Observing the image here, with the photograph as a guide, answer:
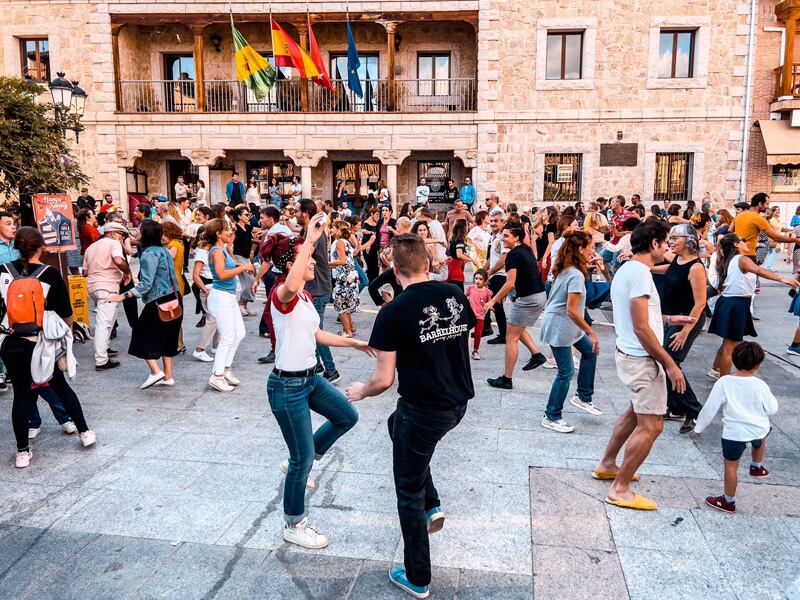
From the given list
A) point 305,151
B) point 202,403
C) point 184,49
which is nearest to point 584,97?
point 305,151

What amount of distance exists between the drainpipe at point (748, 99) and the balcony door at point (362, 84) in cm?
1170

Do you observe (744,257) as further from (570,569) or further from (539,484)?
(570,569)

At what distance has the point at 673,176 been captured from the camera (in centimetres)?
2041

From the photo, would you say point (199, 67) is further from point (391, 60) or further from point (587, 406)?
point (587, 406)

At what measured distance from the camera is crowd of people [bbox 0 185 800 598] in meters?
3.28

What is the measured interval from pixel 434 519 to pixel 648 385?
1652mm

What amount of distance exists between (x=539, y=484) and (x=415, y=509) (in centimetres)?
162

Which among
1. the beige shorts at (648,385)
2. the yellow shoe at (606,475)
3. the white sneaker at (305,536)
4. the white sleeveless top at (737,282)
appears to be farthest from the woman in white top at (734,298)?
the white sneaker at (305,536)

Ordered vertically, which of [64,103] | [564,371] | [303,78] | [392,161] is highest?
[303,78]

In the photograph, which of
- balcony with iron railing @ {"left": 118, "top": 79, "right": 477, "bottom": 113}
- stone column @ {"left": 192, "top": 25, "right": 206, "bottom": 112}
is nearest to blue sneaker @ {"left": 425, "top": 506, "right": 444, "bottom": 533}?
balcony with iron railing @ {"left": 118, "top": 79, "right": 477, "bottom": 113}

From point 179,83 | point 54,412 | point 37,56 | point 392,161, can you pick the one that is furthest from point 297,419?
point 37,56

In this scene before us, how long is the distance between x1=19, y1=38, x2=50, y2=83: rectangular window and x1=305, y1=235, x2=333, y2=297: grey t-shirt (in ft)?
63.6

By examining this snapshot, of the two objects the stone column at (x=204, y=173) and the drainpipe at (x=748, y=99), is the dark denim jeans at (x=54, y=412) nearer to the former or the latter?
the stone column at (x=204, y=173)

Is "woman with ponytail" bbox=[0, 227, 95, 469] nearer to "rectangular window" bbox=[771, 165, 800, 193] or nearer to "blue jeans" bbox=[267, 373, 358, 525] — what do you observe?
"blue jeans" bbox=[267, 373, 358, 525]
